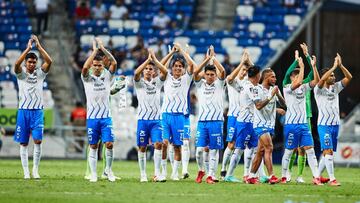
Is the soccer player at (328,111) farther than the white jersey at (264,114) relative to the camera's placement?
Yes

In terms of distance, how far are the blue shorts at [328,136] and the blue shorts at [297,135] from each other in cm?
30

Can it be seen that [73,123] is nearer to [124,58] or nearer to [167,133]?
[124,58]

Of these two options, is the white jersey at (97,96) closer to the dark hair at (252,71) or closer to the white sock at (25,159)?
the white sock at (25,159)

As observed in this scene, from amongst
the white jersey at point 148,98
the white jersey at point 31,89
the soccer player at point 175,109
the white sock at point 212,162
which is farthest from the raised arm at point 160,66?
the white jersey at point 31,89

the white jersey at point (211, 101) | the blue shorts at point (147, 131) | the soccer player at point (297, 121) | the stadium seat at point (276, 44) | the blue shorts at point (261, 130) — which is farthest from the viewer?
the stadium seat at point (276, 44)

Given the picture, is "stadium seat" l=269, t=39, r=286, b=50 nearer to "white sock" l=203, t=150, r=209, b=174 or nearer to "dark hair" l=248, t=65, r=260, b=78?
"white sock" l=203, t=150, r=209, b=174

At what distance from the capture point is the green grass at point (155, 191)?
2191 centimetres

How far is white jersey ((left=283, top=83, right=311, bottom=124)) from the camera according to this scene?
91.2 feet

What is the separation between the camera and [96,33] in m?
48.2

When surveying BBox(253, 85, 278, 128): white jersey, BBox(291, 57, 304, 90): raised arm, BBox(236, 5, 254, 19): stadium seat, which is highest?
BBox(236, 5, 254, 19): stadium seat

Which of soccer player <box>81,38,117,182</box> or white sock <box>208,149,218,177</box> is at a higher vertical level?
soccer player <box>81,38,117,182</box>

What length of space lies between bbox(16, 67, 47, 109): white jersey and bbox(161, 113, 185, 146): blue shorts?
3088mm

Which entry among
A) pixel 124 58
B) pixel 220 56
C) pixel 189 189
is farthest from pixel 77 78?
pixel 189 189

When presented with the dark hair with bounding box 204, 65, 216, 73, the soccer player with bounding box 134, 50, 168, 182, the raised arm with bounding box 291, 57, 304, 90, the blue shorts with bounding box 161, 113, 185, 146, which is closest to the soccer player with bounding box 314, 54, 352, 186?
the raised arm with bounding box 291, 57, 304, 90
